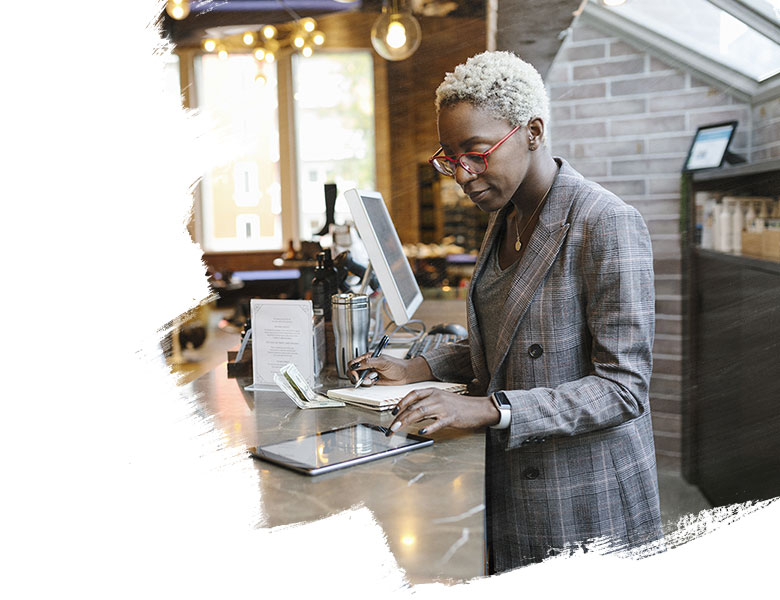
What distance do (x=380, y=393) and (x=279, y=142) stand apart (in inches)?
329

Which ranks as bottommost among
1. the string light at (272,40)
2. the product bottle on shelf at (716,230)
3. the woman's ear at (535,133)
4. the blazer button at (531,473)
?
the blazer button at (531,473)

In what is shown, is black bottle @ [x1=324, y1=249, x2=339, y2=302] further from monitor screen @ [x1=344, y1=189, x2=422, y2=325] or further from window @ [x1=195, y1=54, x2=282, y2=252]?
window @ [x1=195, y1=54, x2=282, y2=252]

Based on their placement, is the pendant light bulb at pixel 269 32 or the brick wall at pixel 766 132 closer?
the brick wall at pixel 766 132

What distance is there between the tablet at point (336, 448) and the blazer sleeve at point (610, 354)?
18 cm

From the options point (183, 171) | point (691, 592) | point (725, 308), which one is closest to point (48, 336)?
point (691, 592)

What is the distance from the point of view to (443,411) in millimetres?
1094

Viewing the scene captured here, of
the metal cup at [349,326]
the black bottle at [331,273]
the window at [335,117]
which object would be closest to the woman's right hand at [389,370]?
the metal cup at [349,326]

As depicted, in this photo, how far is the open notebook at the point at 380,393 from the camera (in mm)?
1409

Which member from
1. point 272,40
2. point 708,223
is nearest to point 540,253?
point 708,223

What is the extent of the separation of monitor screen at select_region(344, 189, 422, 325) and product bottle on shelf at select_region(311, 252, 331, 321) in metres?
0.23

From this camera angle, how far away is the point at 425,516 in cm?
88

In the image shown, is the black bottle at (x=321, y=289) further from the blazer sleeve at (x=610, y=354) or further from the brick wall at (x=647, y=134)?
the brick wall at (x=647, y=134)

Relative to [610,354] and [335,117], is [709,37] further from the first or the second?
[335,117]

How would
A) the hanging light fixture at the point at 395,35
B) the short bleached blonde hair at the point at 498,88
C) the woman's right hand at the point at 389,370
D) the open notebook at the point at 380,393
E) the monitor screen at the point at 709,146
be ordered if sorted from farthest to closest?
1. the hanging light fixture at the point at 395,35
2. the monitor screen at the point at 709,146
3. the woman's right hand at the point at 389,370
4. the open notebook at the point at 380,393
5. the short bleached blonde hair at the point at 498,88
